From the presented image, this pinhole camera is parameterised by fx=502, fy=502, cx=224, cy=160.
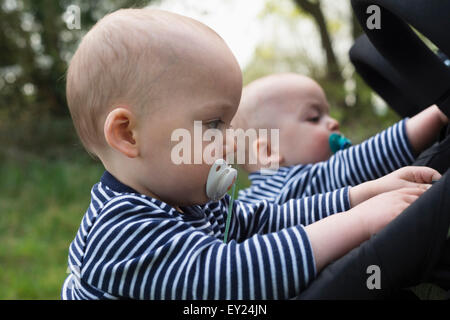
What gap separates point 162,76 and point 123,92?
78 mm

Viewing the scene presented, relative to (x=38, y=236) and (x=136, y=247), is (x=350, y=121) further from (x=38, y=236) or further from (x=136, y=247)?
(x=136, y=247)

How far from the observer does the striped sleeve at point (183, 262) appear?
0.79 meters

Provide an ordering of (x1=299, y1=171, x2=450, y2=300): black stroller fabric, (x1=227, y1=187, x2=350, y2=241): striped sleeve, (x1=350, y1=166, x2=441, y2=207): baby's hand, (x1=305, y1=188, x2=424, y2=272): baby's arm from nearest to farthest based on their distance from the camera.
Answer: (x1=299, y1=171, x2=450, y2=300): black stroller fabric, (x1=305, y1=188, x2=424, y2=272): baby's arm, (x1=350, y1=166, x2=441, y2=207): baby's hand, (x1=227, y1=187, x2=350, y2=241): striped sleeve

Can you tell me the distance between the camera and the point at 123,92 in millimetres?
924

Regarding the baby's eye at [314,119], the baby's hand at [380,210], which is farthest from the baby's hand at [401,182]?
the baby's eye at [314,119]

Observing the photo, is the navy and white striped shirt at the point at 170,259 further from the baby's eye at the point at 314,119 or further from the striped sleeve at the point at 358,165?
the baby's eye at the point at 314,119

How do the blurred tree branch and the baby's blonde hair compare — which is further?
the blurred tree branch

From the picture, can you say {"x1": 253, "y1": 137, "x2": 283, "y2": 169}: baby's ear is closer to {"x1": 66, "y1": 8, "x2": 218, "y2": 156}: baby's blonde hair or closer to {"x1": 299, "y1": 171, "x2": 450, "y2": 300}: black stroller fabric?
{"x1": 66, "y1": 8, "x2": 218, "y2": 156}: baby's blonde hair

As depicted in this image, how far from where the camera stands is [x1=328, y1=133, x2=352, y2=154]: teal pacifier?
1.63m

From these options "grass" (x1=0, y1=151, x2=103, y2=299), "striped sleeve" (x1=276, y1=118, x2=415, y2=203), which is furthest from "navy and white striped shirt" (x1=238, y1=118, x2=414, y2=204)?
"grass" (x1=0, y1=151, x2=103, y2=299)

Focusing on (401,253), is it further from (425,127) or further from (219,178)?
(425,127)

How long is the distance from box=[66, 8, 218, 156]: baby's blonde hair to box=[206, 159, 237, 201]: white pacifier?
18 cm

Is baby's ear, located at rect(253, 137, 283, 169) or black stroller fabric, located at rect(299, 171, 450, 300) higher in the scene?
baby's ear, located at rect(253, 137, 283, 169)

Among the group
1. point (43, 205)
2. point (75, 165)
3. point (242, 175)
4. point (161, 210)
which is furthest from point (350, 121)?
point (161, 210)
